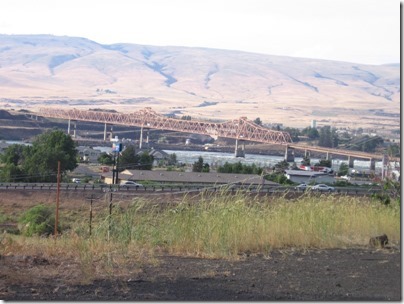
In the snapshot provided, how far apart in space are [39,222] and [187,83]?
64639 millimetres

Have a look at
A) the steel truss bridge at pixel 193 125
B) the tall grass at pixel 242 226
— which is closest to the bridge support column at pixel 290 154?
the steel truss bridge at pixel 193 125

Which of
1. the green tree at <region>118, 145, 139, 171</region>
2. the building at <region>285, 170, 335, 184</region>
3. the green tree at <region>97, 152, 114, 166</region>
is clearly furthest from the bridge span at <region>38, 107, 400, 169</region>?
the green tree at <region>118, 145, 139, 171</region>

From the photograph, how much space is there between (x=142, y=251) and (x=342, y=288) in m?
1.79

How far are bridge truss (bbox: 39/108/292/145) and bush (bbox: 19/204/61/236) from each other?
27535 millimetres

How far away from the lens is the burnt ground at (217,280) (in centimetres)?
442

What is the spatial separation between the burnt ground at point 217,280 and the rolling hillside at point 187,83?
25114 mm

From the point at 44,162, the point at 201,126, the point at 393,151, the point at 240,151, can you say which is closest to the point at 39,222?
the point at 393,151

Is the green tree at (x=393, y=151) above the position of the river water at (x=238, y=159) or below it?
above

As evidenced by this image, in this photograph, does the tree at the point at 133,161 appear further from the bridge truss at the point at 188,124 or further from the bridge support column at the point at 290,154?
the bridge truss at the point at 188,124

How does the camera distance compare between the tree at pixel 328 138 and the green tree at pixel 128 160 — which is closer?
the green tree at pixel 128 160

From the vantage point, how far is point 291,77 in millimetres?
66000

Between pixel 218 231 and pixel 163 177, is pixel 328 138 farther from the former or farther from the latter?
pixel 218 231

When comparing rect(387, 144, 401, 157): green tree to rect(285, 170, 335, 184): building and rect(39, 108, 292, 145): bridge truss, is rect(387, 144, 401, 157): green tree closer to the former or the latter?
rect(285, 170, 335, 184): building

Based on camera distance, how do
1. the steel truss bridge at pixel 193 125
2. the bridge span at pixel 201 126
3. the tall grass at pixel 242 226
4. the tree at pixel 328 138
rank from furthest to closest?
1. the steel truss bridge at pixel 193 125
2. the bridge span at pixel 201 126
3. the tree at pixel 328 138
4. the tall grass at pixel 242 226
